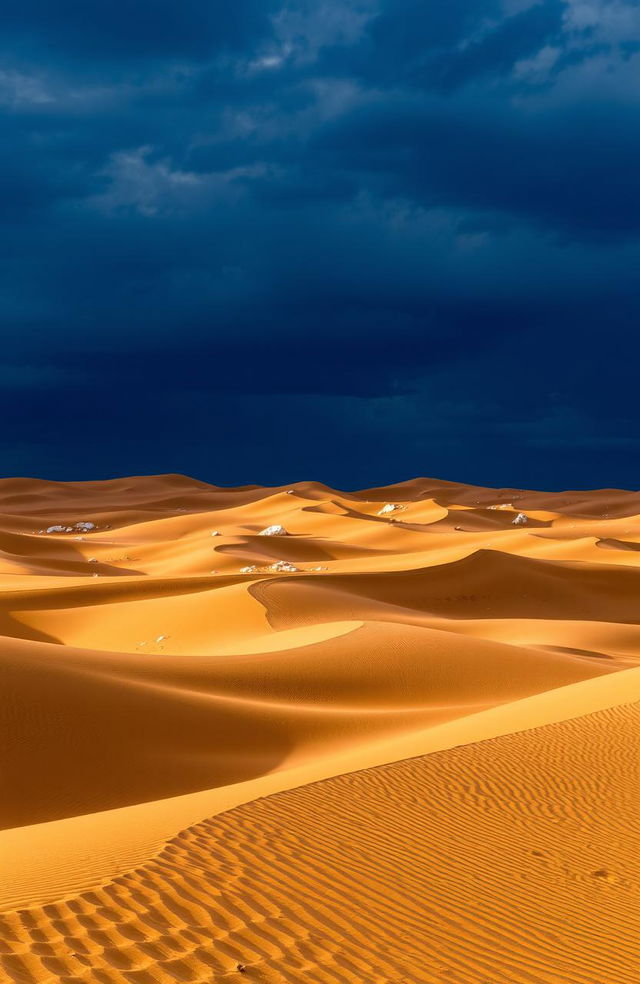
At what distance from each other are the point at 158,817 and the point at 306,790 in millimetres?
1390

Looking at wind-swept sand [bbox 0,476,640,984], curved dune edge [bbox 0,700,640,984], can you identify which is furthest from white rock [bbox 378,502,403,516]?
curved dune edge [bbox 0,700,640,984]

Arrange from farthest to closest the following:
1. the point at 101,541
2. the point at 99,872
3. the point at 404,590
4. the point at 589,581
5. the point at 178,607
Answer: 1. the point at 101,541
2. the point at 589,581
3. the point at 404,590
4. the point at 178,607
5. the point at 99,872

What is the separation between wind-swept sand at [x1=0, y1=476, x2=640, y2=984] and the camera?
4719 millimetres

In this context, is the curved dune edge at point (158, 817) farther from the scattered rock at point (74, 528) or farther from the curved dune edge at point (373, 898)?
the scattered rock at point (74, 528)

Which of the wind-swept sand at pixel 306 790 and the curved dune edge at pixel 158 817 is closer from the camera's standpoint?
the wind-swept sand at pixel 306 790

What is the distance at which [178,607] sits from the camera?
25.5 m

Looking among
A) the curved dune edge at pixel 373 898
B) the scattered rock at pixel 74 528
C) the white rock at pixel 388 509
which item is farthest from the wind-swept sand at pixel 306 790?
the white rock at pixel 388 509

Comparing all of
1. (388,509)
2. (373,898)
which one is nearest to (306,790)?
(373,898)

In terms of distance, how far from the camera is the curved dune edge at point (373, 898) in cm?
432

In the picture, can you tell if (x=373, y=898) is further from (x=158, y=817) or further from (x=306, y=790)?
(x=306, y=790)

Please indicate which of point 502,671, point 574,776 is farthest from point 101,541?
point 574,776

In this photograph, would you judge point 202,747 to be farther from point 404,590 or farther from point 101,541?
point 101,541

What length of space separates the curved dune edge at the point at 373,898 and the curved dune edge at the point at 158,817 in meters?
0.20

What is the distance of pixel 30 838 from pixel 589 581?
96.8 ft
